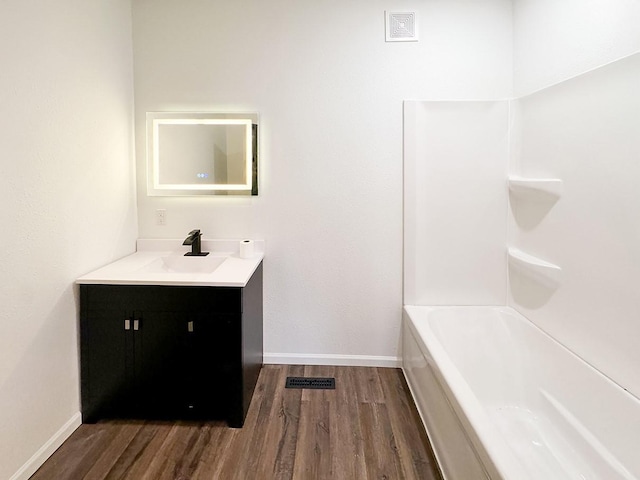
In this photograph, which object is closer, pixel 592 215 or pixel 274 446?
pixel 592 215

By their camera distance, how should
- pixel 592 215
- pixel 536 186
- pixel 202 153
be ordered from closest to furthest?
pixel 592 215 → pixel 536 186 → pixel 202 153

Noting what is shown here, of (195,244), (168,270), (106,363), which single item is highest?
(195,244)

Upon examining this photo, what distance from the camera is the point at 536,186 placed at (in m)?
2.33

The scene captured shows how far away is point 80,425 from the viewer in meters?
2.16

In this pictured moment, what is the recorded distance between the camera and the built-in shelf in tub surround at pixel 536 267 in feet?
7.18

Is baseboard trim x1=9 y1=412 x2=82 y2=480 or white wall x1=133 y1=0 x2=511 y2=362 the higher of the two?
white wall x1=133 y1=0 x2=511 y2=362

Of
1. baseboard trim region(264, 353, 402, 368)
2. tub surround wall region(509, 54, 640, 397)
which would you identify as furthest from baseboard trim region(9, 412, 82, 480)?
tub surround wall region(509, 54, 640, 397)

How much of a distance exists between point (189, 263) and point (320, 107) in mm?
1381

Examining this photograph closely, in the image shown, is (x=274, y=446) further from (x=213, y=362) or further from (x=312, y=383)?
(x=312, y=383)

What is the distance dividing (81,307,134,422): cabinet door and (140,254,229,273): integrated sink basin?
1.75ft

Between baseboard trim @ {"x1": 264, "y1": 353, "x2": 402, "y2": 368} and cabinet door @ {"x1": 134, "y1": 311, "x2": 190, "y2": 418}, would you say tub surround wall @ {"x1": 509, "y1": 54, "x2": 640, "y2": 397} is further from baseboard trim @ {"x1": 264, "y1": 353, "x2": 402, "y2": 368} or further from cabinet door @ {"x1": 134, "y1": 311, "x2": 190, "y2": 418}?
cabinet door @ {"x1": 134, "y1": 311, "x2": 190, "y2": 418}

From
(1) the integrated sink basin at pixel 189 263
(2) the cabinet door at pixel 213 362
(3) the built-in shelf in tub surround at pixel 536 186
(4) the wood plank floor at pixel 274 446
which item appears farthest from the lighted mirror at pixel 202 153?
(3) the built-in shelf in tub surround at pixel 536 186

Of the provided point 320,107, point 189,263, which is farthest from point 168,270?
point 320,107

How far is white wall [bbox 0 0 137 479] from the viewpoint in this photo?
5.51 feet
